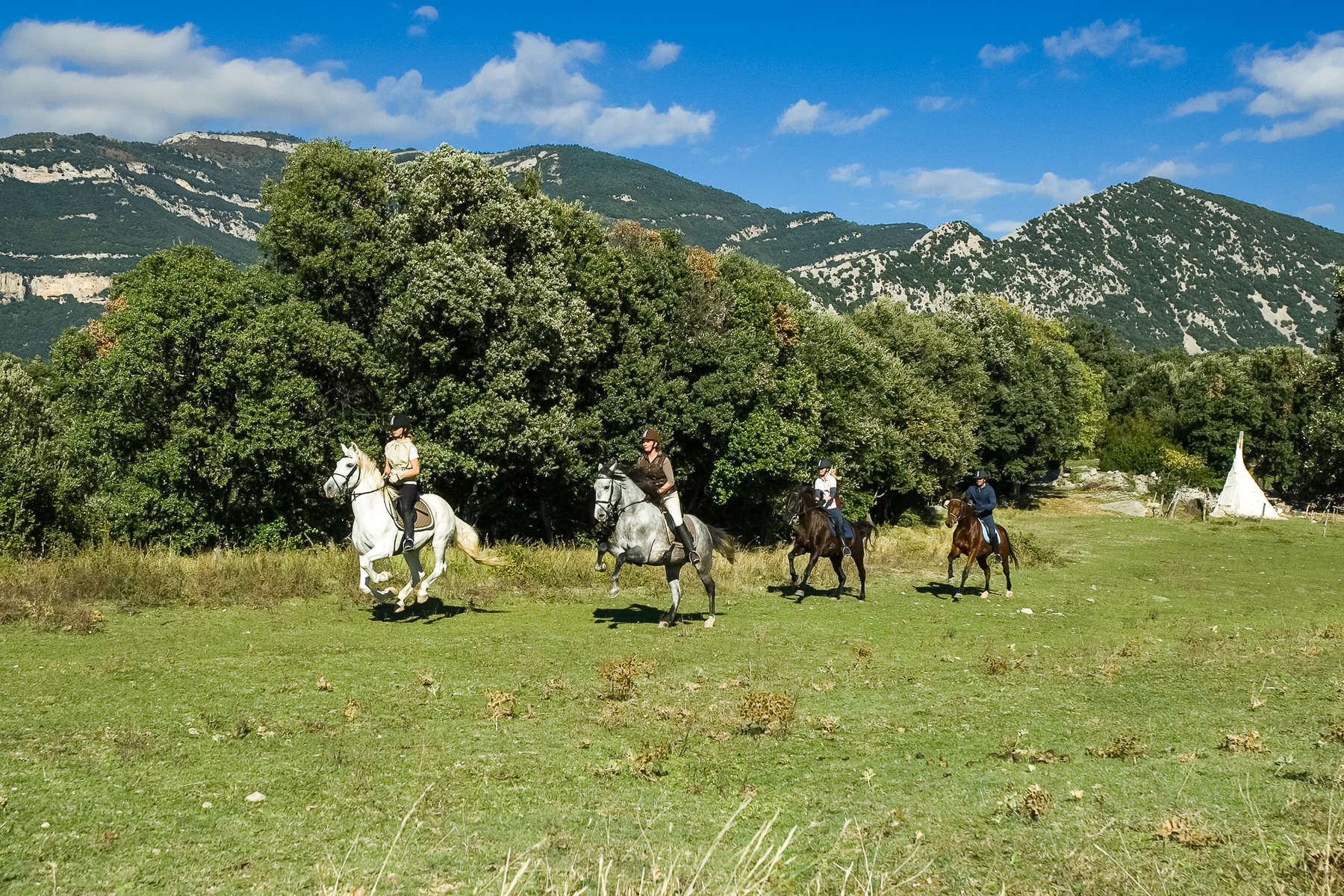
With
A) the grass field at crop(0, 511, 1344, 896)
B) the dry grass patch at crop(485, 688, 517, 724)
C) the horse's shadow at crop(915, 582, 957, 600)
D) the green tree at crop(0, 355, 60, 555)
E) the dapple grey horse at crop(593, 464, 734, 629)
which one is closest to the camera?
the grass field at crop(0, 511, 1344, 896)

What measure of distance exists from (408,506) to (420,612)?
2.08 metres

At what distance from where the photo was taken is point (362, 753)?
26.0 ft

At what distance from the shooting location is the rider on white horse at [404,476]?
15.5m

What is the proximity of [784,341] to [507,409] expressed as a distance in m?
16.8

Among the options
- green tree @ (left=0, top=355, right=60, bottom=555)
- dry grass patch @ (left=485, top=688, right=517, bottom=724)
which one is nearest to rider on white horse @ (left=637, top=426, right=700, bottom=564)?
dry grass patch @ (left=485, top=688, right=517, bottom=724)

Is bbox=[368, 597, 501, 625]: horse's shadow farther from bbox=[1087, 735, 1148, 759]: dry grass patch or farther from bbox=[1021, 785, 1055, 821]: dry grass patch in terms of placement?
bbox=[1021, 785, 1055, 821]: dry grass patch

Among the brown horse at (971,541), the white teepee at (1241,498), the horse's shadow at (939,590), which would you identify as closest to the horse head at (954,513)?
the brown horse at (971,541)

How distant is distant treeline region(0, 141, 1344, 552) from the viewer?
2603 centimetres

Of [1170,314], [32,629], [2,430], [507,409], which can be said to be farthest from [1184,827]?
[1170,314]

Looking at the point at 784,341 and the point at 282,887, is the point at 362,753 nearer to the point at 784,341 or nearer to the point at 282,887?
the point at 282,887

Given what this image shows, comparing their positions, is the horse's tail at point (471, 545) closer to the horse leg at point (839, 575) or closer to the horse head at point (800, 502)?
the horse head at point (800, 502)

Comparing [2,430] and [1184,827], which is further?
[2,430]

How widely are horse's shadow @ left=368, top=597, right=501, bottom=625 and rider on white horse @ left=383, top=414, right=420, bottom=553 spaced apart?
114 cm

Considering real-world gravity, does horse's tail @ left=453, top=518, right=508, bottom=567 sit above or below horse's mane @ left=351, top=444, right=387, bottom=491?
below
